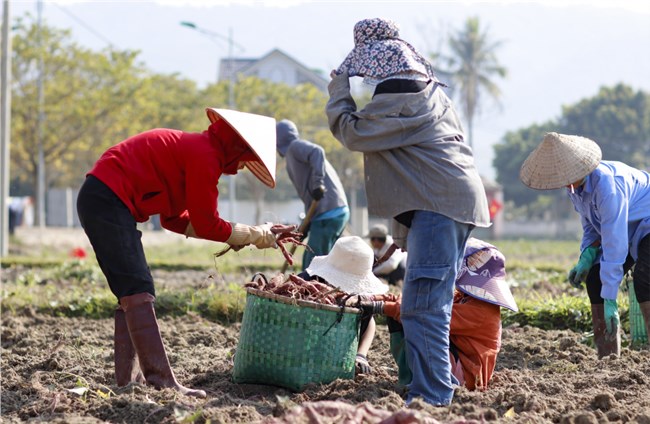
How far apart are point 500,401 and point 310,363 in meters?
1.01

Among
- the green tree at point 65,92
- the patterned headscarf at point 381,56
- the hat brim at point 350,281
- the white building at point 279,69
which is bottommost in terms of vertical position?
the hat brim at point 350,281

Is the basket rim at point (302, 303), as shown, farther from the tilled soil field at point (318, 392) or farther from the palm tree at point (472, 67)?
the palm tree at point (472, 67)

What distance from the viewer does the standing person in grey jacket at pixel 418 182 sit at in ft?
14.2

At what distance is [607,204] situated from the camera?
534cm

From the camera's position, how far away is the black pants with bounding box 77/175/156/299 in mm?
4633

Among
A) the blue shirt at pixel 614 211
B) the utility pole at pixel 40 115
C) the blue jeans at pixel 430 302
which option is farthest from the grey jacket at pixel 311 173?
the utility pole at pixel 40 115

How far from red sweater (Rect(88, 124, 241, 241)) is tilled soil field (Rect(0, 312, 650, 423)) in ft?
2.94

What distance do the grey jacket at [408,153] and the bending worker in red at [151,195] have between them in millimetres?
567

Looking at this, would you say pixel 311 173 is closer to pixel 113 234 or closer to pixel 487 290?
pixel 487 290

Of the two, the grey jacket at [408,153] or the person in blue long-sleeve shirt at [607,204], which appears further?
the person in blue long-sleeve shirt at [607,204]

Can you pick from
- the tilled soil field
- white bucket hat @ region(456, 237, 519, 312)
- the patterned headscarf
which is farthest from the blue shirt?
the patterned headscarf

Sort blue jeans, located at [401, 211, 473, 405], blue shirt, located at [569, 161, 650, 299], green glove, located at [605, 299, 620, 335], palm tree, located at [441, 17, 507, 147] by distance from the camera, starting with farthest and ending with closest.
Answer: palm tree, located at [441, 17, 507, 147] < green glove, located at [605, 299, 620, 335] < blue shirt, located at [569, 161, 650, 299] < blue jeans, located at [401, 211, 473, 405]

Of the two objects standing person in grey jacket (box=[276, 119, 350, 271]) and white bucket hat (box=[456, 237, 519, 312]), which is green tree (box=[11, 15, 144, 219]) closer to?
standing person in grey jacket (box=[276, 119, 350, 271])

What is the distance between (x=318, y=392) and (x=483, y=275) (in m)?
1.13
